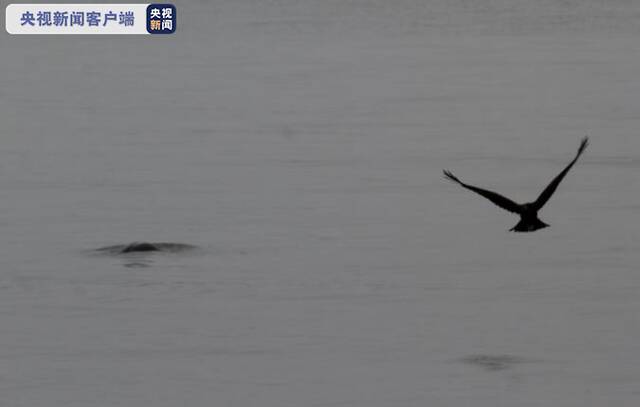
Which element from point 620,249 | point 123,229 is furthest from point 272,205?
point 620,249

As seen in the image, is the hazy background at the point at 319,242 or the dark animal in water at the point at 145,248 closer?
the hazy background at the point at 319,242

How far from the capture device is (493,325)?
24.8 metres

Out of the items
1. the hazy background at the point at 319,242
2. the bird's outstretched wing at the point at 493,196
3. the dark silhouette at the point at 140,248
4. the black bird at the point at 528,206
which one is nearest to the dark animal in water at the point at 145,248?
the dark silhouette at the point at 140,248

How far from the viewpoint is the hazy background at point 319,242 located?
21922 millimetres

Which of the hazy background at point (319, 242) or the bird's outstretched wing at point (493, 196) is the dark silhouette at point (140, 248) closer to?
the hazy background at point (319, 242)

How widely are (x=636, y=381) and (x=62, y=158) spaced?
22315 millimetres

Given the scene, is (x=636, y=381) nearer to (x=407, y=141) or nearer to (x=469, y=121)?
(x=407, y=141)

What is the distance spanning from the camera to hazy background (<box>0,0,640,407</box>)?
2192 centimetres

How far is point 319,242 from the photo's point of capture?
30.5 metres

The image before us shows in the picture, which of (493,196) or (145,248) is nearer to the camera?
(493,196)

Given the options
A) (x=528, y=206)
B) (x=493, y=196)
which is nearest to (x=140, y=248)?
(x=528, y=206)

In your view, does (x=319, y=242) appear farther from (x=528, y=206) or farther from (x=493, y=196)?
(x=493, y=196)

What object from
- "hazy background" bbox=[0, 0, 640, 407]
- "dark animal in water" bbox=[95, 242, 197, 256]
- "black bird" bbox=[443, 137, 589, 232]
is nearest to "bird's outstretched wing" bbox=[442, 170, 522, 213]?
"black bird" bbox=[443, 137, 589, 232]

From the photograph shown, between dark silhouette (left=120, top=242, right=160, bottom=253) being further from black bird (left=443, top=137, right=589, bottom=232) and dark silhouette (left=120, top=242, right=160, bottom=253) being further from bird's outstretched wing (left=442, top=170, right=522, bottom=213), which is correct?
Answer: bird's outstretched wing (left=442, top=170, right=522, bottom=213)
